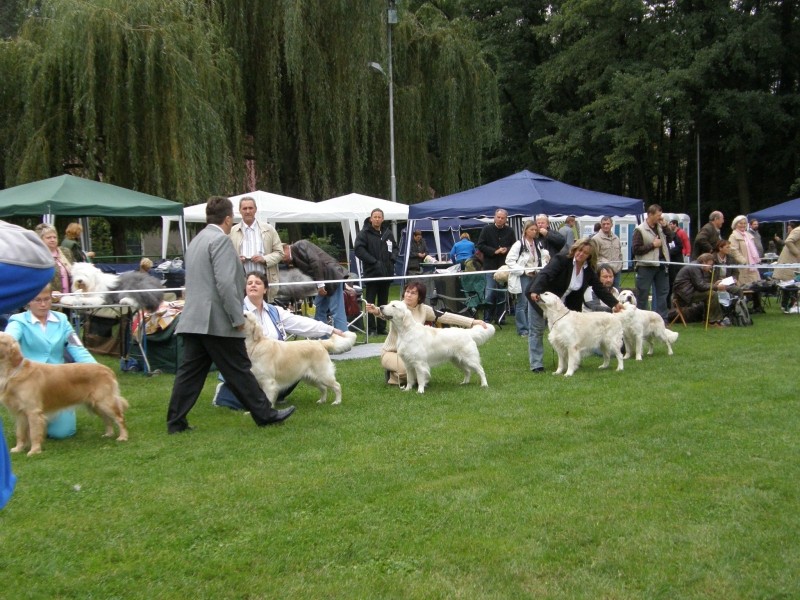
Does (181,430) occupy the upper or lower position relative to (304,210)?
lower

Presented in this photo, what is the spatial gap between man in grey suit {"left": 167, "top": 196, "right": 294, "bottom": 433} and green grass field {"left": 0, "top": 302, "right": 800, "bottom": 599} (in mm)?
279

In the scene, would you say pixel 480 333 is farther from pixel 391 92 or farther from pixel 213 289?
pixel 391 92

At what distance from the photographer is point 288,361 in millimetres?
6508

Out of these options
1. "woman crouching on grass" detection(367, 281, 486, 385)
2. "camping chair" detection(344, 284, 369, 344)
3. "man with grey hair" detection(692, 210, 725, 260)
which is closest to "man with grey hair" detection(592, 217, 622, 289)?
"man with grey hair" detection(692, 210, 725, 260)

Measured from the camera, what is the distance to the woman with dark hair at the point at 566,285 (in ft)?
26.5

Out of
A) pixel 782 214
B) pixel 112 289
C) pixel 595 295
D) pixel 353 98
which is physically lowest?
pixel 595 295

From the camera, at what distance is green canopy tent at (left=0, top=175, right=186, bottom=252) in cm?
1089

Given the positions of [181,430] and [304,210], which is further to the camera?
[304,210]

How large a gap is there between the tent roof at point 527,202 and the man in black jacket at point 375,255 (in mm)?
1745

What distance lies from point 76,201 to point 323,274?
12.4 ft

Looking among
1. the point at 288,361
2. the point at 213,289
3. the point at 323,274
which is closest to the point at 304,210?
the point at 323,274

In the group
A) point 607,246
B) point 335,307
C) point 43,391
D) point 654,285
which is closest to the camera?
point 43,391

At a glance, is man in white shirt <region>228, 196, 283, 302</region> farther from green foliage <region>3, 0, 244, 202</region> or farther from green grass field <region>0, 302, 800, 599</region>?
green foliage <region>3, 0, 244, 202</region>

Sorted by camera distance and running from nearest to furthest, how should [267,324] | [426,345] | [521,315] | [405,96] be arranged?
[267,324], [426,345], [521,315], [405,96]
